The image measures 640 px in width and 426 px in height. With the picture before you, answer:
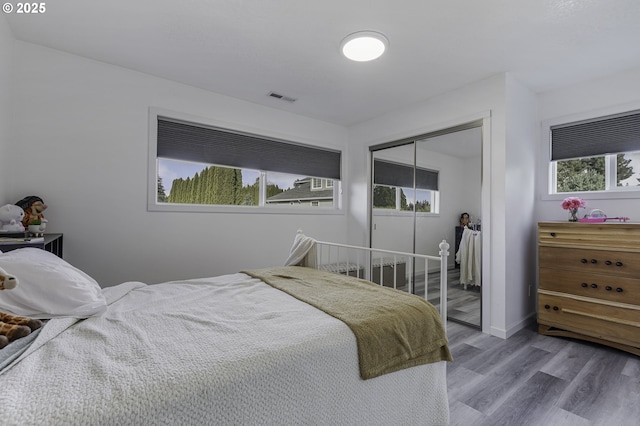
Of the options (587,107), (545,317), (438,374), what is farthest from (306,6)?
(545,317)

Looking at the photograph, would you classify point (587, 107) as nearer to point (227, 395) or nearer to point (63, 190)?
point (227, 395)

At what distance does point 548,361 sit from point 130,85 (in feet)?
13.7

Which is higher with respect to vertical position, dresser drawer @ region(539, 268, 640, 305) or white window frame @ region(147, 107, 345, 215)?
white window frame @ region(147, 107, 345, 215)

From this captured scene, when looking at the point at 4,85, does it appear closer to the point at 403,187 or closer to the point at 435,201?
the point at 403,187

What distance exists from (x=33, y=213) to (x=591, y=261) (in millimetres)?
4364

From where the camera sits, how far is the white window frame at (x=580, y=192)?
2.64 m

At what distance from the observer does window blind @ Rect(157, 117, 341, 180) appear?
9.71 ft

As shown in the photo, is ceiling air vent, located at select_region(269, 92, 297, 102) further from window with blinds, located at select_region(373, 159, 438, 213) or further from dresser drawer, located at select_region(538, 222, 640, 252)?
dresser drawer, located at select_region(538, 222, 640, 252)

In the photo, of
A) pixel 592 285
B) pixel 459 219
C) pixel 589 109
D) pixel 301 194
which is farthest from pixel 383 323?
pixel 589 109

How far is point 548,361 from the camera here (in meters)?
2.22

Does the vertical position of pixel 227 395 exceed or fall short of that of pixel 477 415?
it exceeds it

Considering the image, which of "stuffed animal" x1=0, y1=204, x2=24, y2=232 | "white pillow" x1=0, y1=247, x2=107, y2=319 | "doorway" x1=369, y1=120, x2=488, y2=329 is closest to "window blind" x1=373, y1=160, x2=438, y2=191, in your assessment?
"doorway" x1=369, y1=120, x2=488, y2=329

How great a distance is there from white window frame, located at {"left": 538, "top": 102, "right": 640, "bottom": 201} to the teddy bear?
175 inches

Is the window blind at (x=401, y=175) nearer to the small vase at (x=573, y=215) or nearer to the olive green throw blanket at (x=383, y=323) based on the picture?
the small vase at (x=573, y=215)
